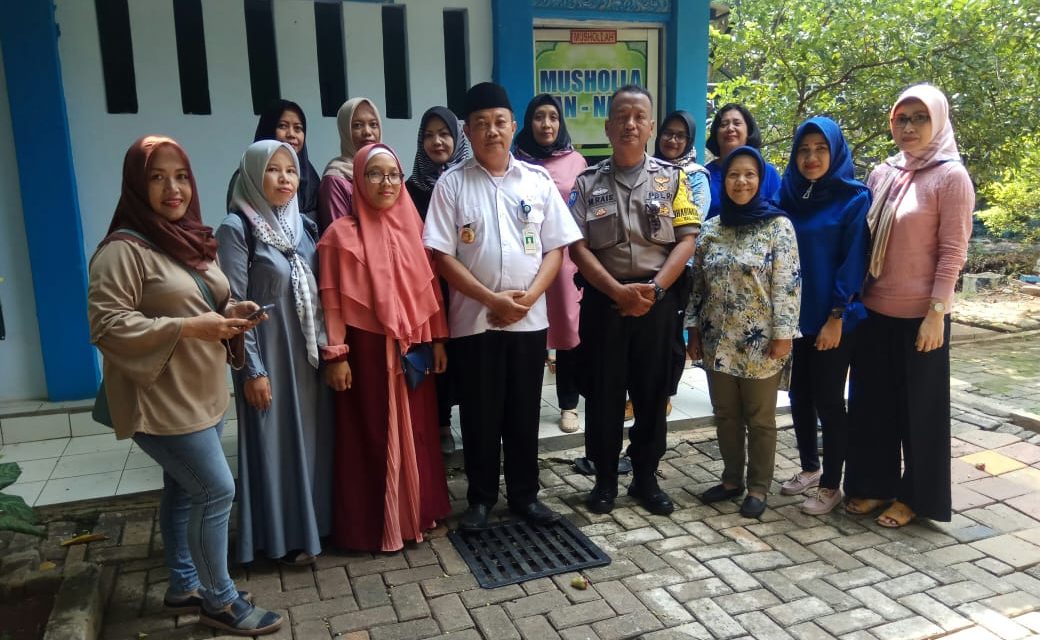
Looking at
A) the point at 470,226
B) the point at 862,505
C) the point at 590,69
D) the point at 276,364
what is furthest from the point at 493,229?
the point at 590,69

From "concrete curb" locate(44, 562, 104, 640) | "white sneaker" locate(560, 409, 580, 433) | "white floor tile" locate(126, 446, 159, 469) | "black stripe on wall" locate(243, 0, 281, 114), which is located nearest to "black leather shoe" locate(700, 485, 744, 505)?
"white sneaker" locate(560, 409, 580, 433)

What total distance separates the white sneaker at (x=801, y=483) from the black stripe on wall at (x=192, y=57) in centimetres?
414

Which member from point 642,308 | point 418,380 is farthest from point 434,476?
point 642,308

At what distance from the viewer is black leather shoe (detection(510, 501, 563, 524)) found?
354 centimetres

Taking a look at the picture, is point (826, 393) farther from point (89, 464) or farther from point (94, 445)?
point (94, 445)

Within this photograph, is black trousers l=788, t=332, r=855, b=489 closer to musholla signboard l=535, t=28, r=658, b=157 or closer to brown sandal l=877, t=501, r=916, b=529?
brown sandal l=877, t=501, r=916, b=529

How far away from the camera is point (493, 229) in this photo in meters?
3.32

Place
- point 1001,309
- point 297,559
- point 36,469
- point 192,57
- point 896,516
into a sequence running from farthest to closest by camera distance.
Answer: point 1001,309
point 192,57
point 36,469
point 896,516
point 297,559

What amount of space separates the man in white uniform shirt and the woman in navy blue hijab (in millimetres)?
1077

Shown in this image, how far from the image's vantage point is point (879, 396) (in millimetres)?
3553

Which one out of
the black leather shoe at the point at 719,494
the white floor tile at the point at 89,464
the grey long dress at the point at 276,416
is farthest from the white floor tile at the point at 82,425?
the black leather shoe at the point at 719,494

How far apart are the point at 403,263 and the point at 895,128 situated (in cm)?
227

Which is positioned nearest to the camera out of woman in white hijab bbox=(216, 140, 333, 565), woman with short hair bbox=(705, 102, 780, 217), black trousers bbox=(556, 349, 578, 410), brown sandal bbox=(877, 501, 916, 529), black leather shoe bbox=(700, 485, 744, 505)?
woman in white hijab bbox=(216, 140, 333, 565)

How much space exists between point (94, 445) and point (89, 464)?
312 millimetres
